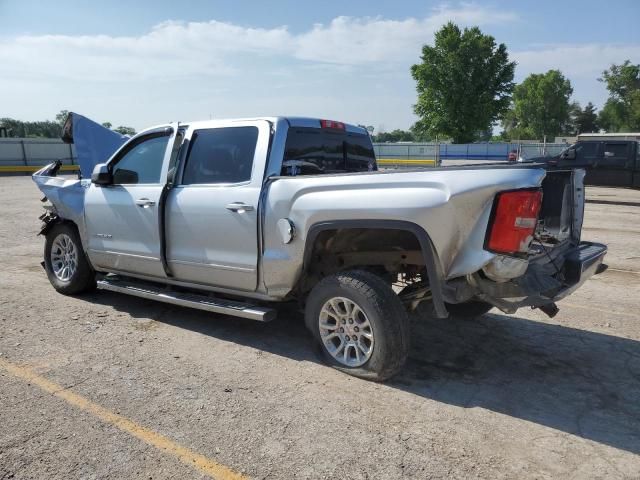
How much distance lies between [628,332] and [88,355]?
189 inches

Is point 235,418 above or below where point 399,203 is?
below

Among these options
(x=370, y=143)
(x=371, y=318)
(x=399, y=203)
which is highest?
(x=370, y=143)

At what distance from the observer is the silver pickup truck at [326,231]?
3.39 meters

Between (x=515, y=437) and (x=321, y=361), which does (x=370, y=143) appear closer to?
(x=321, y=361)

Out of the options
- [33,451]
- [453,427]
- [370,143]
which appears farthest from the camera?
[370,143]

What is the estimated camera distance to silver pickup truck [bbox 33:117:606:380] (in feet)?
11.1

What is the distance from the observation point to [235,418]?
3.38 m

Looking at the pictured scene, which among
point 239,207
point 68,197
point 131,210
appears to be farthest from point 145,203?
point 68,197

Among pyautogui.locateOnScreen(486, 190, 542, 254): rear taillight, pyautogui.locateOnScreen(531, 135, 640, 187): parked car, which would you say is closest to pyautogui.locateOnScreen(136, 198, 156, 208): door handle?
pyautogui.locateOnScreen(486, 190, 542, 254): rear taillight

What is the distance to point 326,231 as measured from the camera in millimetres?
4066

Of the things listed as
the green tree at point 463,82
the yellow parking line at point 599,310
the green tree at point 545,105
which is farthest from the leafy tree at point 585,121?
the yellow parking line at point 599,310

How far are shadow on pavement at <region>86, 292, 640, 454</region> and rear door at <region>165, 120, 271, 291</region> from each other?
689mm

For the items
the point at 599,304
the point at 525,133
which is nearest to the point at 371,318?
the point at 599,304

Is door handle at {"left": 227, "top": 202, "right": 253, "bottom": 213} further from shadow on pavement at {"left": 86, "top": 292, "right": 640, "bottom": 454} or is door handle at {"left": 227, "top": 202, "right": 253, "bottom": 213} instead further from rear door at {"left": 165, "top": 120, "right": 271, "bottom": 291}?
shadow on pavement at {"left": 86, "top": 292, "right": 640, "bottom": 454}
